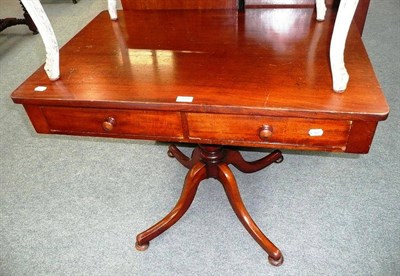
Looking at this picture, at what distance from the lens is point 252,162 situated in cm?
149

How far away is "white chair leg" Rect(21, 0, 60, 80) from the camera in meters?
0.79

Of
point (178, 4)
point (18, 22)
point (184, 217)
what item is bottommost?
point (184, 217)

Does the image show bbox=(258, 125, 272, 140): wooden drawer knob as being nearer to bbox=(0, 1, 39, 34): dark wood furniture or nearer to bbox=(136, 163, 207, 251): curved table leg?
bbox=(136, 163, 207, 251): curved table leg

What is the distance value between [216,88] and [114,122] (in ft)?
0.93

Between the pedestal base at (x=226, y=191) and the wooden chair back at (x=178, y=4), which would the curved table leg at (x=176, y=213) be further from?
the wooden chair back at (x=178, y=4)

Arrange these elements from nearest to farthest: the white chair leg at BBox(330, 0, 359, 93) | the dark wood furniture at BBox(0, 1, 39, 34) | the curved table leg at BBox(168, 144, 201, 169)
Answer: the white chair leg at BBox(330, 0, 359, 93), the curved table leg at BBox(168, 144, 201, 169), the dark wood furniture at BBox(0, 1, 39, 34)

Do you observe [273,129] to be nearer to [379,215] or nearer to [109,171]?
[379,215]

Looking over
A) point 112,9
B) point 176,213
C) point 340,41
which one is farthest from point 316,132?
point 112,9

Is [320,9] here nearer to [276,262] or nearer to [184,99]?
[184,99]

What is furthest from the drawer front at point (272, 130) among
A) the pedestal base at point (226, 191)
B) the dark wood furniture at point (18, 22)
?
the dark wood furniture at point (18, 22)

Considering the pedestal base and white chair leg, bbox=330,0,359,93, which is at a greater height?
white chair leg, bbox=330,0,359,93

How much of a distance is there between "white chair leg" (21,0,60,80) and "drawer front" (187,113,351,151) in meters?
0.40

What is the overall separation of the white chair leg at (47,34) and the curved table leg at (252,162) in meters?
0.73

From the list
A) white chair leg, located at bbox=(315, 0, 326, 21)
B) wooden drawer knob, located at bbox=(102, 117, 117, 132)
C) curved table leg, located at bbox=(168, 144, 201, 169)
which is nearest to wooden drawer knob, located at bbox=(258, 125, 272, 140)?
→ wooden drawer knob, located at bbox=(102, 117, 117, 132)
